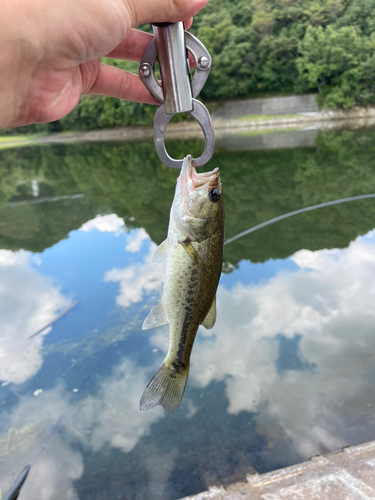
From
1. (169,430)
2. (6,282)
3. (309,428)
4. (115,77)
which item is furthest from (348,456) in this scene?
(6,282)

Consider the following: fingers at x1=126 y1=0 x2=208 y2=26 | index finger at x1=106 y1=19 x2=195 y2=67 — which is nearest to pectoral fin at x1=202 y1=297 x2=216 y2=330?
fingers at x1=126 y1=0 x2=208 y2=26

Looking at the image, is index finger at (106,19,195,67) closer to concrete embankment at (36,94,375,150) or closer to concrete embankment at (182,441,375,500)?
concrete embankment at (182,441,375,500)

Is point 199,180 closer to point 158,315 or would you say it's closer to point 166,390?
point 158,315

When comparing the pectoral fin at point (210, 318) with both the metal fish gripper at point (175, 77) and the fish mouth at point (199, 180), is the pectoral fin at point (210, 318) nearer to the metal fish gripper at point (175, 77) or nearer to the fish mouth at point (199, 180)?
the fish mouth at point (199, 180)

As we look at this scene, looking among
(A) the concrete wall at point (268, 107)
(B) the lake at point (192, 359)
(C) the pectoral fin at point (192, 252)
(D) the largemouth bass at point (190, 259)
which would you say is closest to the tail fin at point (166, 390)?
(D) the largemouth bass at point (190, 259)

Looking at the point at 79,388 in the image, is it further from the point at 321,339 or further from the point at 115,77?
the point at 115,77

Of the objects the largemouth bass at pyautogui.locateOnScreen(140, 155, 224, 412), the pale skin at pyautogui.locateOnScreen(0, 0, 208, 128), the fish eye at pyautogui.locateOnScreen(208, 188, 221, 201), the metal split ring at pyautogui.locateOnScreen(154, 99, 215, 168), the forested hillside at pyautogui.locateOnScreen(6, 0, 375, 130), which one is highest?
the forested hillside at pyautogui.locateOnScreen(6, 0, 375, 130)
